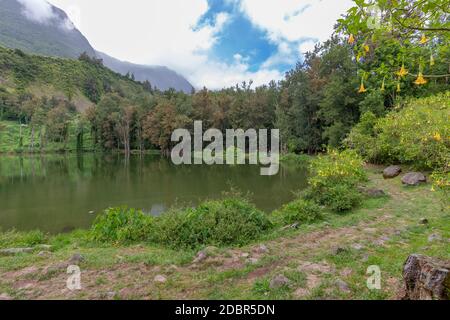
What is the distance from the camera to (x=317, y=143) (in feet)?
97.6

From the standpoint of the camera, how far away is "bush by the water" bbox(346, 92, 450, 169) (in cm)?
832

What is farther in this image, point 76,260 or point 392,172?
point 392,172

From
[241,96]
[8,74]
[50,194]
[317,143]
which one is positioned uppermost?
[8,74]

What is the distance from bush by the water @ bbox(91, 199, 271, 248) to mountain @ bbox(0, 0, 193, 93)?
123 m

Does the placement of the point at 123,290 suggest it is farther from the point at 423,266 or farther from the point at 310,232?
the point at 310,232

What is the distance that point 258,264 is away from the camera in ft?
12.6

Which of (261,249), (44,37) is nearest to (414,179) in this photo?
(261,249)

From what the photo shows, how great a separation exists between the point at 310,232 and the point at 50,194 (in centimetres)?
1227

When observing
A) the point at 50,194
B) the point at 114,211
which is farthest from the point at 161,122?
the point at 114,211

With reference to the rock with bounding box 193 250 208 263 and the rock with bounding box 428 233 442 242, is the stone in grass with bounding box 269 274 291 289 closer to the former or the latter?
the rock with bounding box 193 250 208 263

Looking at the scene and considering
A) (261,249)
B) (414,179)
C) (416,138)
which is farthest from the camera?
(416,138)

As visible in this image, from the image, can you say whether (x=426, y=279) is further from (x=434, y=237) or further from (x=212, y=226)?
(x=212, y=226)

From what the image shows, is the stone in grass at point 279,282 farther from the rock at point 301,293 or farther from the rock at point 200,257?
the rock at point 200,257

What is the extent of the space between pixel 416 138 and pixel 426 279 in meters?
9.12
